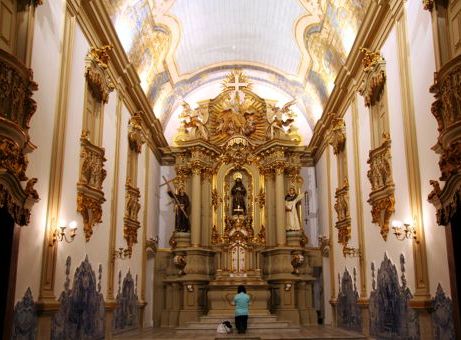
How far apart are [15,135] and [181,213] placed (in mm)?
12680

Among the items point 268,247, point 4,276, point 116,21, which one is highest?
point 116,21

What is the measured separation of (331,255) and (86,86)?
32.4 ft

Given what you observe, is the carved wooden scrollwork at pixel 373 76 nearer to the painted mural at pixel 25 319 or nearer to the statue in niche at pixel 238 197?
the painted mural at pixel 25 319

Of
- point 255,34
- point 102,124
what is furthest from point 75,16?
point 255,34

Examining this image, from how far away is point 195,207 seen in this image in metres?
19.6

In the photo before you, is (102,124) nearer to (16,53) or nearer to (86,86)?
(86,86)

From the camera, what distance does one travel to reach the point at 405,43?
10.2 m

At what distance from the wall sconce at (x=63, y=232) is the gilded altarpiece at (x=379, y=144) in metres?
6.39

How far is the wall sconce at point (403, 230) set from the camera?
956 centimetres

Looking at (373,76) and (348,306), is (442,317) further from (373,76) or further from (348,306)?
(348,306)

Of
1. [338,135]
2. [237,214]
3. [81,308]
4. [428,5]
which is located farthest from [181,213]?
[428,5]

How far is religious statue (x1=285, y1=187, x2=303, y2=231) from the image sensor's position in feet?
64.3

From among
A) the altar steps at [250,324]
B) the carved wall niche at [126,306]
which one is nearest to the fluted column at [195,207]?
the altar steps at [250,324]

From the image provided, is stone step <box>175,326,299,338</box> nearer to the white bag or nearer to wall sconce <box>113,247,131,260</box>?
the white bag
